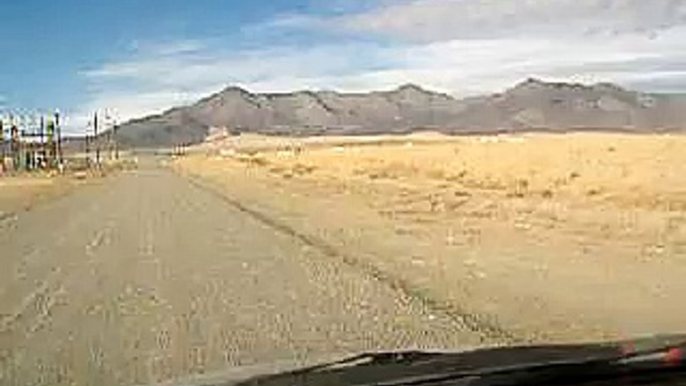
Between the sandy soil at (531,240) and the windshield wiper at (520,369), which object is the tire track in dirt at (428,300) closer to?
the sandy soil at (531,240)

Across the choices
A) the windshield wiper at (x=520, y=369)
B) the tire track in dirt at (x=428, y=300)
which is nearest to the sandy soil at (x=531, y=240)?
the tire track in dirt at (x=428, y=300)

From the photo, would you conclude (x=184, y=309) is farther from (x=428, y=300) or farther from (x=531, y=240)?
(x=531, y=240)

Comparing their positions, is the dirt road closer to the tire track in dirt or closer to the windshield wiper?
the tire track in dirt

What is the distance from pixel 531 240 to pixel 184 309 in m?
9.12

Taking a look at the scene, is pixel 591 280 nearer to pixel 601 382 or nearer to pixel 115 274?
pixel 115 274

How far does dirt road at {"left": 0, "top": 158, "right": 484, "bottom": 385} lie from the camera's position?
9.28 m

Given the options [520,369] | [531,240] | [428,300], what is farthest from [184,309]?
[531,240]

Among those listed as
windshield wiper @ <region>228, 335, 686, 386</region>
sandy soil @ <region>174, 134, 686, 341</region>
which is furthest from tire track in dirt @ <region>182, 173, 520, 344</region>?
windshield wiper @ <region>228, 335, 686, 386</region>

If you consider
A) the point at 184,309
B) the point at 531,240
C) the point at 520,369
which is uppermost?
the point at 520,369

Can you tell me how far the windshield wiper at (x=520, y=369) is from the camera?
4387 millimetres

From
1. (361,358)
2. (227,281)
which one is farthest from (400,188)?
(361,358)

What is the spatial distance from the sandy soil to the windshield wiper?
16.9ft

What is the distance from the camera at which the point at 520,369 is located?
14.6 ft

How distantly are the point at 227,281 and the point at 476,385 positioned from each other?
35.4 feet
